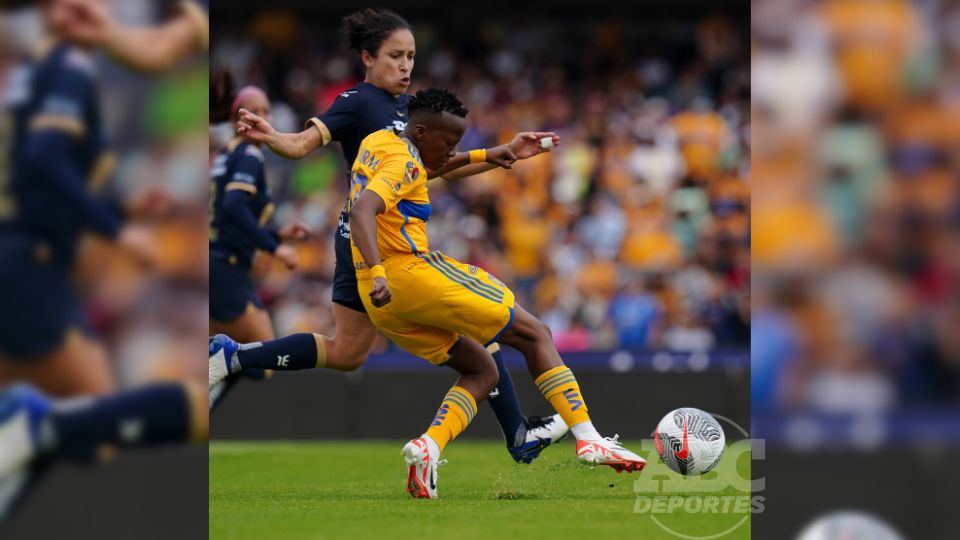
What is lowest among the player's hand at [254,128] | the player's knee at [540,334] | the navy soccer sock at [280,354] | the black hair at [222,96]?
the navy soccer sock at [280,354]

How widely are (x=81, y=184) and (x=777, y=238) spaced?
80.5 inches

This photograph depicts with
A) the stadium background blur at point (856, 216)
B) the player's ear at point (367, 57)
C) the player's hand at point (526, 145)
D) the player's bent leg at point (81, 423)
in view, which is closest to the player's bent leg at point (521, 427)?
the player's hand at point (526, 145)

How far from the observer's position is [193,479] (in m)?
3.86

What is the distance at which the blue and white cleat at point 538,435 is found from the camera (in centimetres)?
700

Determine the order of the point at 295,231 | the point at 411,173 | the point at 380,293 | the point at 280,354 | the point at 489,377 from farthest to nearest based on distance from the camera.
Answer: the point at 295,231, the point at 280,354, the point at 489,377, the point at 411,173, the point at 380,293

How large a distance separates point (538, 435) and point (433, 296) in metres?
1.11

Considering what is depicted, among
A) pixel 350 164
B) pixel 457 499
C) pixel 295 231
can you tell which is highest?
pixel 350 164

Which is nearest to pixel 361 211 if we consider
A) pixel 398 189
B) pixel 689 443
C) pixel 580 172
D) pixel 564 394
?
pixel 398 189

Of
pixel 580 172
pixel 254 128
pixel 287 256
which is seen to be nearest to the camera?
pixel 254 128

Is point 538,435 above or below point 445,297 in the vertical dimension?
below

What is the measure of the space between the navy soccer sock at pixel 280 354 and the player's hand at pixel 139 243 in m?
3.61

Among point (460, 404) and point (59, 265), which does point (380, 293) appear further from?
point (59, 265)

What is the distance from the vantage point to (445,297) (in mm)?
6355

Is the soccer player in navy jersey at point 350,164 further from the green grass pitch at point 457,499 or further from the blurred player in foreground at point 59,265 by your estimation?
the blurred player in foreground at point 59,265
